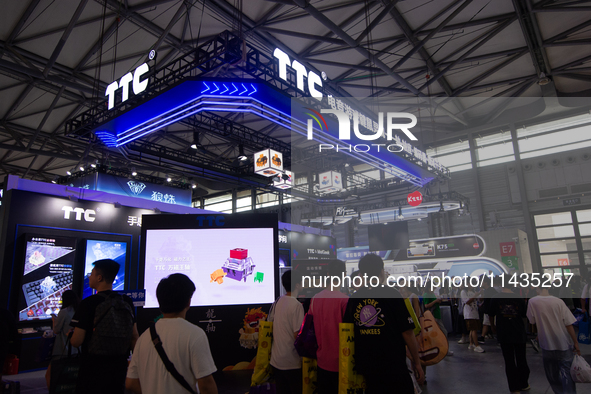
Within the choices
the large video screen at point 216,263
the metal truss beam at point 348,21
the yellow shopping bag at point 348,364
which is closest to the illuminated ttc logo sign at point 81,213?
the large video screen at point 216,263

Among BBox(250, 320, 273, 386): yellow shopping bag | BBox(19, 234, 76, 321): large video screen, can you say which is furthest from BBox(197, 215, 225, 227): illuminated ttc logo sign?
BBox(19, 234, 76, 321): large video screen

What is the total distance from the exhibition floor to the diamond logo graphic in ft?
18.3

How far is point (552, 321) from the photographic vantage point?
3.78m

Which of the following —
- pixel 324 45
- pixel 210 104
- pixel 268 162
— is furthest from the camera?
pixel 268 162

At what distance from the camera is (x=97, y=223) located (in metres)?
7.99

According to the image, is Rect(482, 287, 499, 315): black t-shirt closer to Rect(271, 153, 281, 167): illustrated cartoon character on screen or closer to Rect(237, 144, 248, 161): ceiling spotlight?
Rect(271, 153, 281, 167): illustrated cartoon character on screen

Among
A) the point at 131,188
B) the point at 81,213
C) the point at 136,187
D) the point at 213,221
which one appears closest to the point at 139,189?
the point at 136,187

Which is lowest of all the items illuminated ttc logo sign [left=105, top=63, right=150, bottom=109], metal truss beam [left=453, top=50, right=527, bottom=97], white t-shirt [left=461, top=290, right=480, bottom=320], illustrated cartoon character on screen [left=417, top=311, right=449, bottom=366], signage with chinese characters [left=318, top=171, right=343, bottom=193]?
white t-shirt [left=461, top=290, right=480, bottom=320]

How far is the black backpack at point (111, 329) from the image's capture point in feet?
7.75

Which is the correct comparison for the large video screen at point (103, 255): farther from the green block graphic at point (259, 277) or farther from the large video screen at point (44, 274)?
the green block graphic at point (259, 277)

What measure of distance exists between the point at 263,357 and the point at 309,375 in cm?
44

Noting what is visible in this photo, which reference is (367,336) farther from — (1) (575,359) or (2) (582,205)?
(1) (575,359)

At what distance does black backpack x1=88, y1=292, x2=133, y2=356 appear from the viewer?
7.75ft

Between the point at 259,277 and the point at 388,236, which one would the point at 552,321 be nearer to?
the point at 388,236
